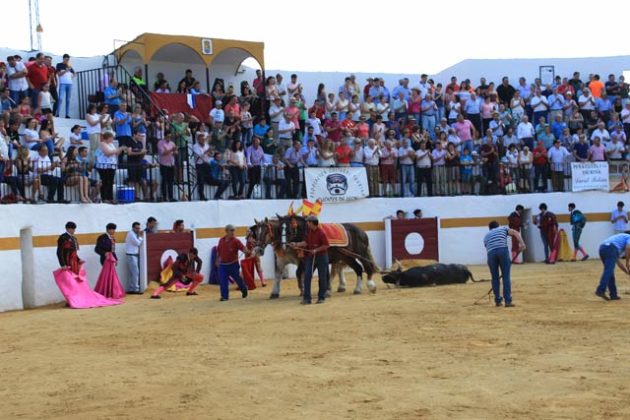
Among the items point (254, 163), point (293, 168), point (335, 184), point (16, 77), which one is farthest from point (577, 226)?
point (16, 77)

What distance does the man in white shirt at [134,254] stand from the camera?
827 inches

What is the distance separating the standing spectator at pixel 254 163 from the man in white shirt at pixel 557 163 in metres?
9.24

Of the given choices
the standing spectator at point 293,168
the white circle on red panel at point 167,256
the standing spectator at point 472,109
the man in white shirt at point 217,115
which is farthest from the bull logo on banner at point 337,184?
the standing spectator at point 472,109

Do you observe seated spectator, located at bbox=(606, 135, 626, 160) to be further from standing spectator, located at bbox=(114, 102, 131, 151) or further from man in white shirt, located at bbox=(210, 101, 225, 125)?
standing spectator, located at bbox=(114, 102, 131, 151)

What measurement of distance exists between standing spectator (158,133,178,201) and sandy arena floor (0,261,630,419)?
209 inches

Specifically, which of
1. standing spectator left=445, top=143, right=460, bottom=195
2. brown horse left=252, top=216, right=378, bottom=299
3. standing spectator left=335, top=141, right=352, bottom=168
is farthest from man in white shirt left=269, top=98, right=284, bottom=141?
brown horse left=252, top=216, right=378, bottom=299

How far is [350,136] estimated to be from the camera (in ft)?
85.1

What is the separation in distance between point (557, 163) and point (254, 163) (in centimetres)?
A: 973

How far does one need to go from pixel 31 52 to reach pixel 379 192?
10.0m

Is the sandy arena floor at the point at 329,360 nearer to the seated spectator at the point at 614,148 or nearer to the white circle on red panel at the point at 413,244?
the white circle on red panel at the point at 413,244

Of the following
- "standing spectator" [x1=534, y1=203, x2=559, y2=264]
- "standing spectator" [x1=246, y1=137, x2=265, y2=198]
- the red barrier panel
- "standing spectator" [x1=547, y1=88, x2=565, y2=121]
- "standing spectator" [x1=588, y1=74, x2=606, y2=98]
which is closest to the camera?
"standing spectator" [x1=246, y1=137, x2=265, y2=198]

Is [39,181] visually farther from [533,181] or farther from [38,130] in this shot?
[533,181]

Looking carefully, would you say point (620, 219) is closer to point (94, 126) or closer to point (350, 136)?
point (350, 136)

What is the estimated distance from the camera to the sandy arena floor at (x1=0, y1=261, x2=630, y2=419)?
8648 mm
